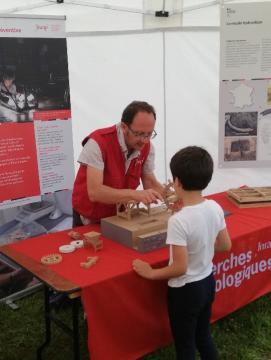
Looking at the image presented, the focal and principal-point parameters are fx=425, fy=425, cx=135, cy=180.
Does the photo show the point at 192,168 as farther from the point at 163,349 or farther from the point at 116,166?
the point at 163,349

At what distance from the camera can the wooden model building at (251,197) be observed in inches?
105

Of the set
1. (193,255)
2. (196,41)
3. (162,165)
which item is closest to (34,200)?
(162,165)

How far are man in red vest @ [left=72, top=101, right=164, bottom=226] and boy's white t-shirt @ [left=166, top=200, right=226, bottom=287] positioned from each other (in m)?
0.44

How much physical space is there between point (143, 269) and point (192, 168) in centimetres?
48

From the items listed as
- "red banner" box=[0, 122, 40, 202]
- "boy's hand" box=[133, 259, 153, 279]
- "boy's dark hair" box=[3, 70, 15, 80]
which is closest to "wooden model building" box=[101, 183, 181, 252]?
"boy's hand" box=[133, 259, 153, 279]

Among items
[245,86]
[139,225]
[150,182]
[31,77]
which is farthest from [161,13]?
[139,225]

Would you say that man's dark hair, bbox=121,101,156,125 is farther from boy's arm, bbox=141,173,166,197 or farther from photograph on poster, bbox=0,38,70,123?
photograph on poster, bbox=0,38,70,123

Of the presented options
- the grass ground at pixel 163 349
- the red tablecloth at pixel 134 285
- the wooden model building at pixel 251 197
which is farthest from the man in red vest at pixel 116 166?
the grass ground at pixel 163 349

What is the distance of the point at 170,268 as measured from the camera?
5.36 ft

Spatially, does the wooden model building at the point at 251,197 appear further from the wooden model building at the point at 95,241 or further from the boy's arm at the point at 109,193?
the wooden model building at the point at 95,241

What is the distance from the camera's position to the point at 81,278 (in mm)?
1680

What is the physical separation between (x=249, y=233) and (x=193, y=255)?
26.9 inches

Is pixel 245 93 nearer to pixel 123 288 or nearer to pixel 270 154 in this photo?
pixel 270 154

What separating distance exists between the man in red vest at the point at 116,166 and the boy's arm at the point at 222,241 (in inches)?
15.6
